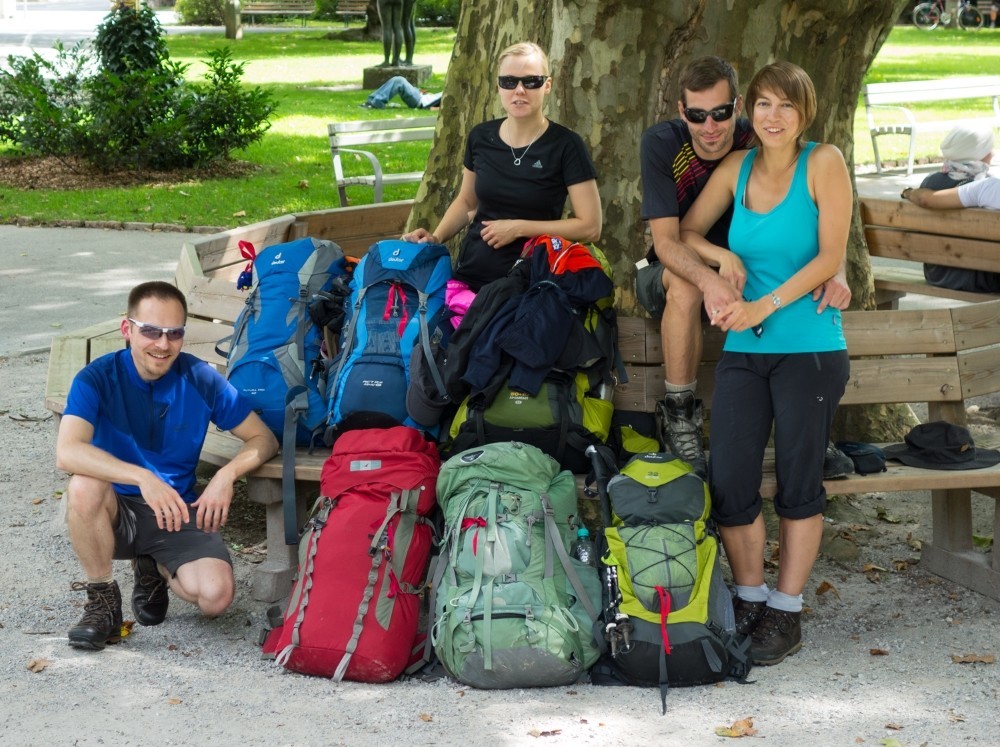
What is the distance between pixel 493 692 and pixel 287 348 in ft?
5.82

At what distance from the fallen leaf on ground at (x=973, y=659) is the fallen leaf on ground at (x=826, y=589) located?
2.05 feet

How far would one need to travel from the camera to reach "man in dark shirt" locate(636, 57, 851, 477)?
4.34 metres

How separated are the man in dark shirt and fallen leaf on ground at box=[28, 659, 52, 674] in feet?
7.46

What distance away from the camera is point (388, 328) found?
Answer: 5008 mm

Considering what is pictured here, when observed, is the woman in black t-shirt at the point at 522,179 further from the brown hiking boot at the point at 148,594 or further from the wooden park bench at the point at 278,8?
the wooden park bench at the point at 278,8


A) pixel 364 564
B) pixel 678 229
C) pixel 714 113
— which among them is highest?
pixel 714 113

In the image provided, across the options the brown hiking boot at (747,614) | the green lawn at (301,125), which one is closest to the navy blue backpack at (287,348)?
the brown hiking boot at (747,614)

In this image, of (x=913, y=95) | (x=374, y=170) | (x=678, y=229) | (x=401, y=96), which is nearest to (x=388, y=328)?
(x=678, y=229)

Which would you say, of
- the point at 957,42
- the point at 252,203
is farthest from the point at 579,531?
the point at 957,42

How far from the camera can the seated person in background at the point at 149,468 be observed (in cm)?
438

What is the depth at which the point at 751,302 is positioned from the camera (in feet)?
13.8

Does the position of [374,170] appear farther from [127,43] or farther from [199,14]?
[199,14]

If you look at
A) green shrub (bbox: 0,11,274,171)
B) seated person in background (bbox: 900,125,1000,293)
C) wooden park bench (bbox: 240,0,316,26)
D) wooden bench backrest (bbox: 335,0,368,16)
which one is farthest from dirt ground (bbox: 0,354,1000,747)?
wooden park bench (bbox: 240,0,316,26)

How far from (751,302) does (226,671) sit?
83.0 inches
